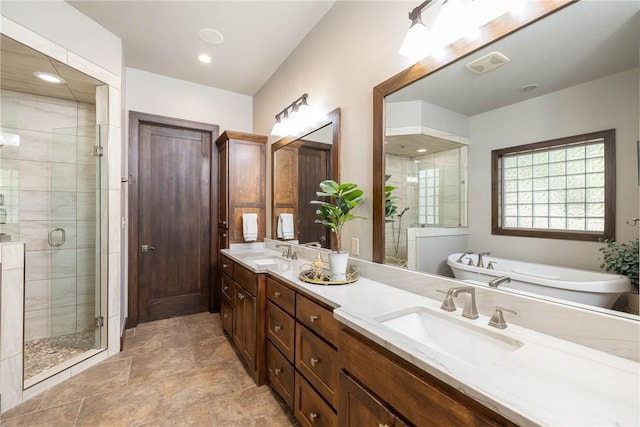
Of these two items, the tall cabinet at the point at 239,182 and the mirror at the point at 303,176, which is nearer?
the mirror at the point at 303,176

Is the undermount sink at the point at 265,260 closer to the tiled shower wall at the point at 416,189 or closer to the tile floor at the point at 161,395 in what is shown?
the tile floor at the point at 161,395

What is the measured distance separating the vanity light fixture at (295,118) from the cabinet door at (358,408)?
191 cm

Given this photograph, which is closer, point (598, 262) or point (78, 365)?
point (598, 262)

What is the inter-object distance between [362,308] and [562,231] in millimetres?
794

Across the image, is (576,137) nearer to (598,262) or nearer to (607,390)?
(598,262)

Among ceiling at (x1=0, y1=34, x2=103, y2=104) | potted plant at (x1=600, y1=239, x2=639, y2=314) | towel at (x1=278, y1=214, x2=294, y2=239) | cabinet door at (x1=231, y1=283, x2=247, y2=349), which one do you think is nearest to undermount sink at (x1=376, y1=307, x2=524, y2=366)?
potted plant at (x1=600, y1=239, x2=639, y2=314)

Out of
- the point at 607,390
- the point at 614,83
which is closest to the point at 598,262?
the point at 607,390

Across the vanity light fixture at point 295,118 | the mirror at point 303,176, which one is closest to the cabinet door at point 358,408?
the mirror at point 303,176

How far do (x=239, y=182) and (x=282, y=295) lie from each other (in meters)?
1.75

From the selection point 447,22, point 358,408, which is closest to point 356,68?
point 447,22

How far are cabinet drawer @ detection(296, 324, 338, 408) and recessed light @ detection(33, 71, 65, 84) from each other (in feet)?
9.26

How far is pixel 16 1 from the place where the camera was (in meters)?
1.74

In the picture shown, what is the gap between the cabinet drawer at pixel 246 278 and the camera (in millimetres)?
1913

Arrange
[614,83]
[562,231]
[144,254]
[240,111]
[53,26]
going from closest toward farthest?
[614,83] < [562,231] < [53,26] < [144,254] < [240,111]
